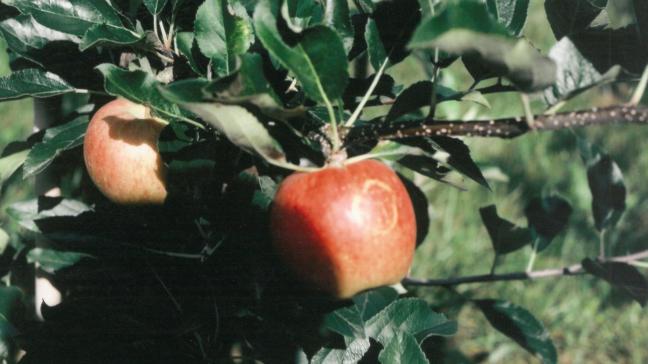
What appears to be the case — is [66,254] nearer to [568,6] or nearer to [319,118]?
[319,118]

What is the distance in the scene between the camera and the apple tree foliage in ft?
2.11

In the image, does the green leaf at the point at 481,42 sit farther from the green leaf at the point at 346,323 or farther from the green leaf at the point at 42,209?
the green leaf at the point at 42,209

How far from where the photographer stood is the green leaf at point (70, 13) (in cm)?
81

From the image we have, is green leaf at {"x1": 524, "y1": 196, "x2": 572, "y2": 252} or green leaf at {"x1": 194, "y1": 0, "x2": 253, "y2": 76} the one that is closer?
green leaf at {"x1": 194, "y1": 0, "x2": 253, "y2": 76}

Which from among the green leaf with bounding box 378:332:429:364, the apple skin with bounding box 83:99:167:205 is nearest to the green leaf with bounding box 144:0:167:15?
the apple skin with bounding box 83:99:167:205

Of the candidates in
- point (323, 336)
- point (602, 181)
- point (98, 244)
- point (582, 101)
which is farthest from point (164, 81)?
point (582, 101)

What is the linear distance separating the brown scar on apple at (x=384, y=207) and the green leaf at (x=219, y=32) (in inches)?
7.9

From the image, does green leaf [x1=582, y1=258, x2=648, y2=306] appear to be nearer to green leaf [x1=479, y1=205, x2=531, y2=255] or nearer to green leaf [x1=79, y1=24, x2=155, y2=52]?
green leaf [x1=479, y1=205, x2=531, y2=255]

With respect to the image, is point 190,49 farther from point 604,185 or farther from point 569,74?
point 604,185

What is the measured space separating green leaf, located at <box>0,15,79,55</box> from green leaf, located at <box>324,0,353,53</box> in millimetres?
385

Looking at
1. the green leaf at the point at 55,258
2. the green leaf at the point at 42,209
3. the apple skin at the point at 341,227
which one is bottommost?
the green leaf at the point at 55,258

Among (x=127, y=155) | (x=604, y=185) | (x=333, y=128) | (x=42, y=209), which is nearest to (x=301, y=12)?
(x=333, y=128)

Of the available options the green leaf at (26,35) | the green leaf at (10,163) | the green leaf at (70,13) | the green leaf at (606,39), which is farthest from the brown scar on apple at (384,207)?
the green leaf at (10,163)

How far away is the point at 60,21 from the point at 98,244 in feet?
1.00
